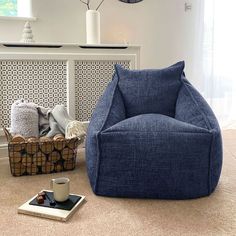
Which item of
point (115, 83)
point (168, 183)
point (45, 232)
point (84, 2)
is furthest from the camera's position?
point (84, 2)

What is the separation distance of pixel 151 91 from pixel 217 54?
1465 mm

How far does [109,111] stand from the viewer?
1.94 metres

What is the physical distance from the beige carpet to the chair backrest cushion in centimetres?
60

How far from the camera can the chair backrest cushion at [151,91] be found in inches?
84.5

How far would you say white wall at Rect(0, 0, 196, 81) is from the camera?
8.87ft

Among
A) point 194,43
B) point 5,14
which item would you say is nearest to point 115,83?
point 5,14

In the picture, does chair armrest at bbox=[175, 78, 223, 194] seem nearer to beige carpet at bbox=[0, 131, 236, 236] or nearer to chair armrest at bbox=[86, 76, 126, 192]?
beige carpet at bbox=[0, 131, 236, 236]

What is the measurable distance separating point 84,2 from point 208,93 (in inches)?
60.9

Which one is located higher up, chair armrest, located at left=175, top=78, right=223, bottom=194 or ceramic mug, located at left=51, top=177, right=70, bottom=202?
chair armrest, located at left=175, top=78, right=223, bottom=194

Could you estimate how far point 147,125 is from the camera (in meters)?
1.76

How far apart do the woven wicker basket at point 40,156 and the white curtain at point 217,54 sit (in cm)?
176

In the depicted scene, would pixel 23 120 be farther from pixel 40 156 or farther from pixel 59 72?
pixel 59 72

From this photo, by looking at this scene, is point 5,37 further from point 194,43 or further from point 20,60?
point 194,43

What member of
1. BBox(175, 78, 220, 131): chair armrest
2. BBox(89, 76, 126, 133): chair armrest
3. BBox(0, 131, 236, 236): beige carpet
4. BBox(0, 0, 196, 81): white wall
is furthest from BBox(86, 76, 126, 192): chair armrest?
BBox(0, 0, 196, 81): white wall
